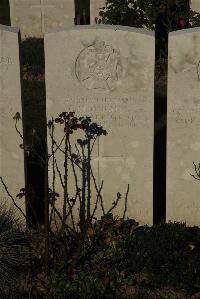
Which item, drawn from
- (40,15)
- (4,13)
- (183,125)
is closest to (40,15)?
(40,15)

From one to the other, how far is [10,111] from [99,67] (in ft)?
3.21

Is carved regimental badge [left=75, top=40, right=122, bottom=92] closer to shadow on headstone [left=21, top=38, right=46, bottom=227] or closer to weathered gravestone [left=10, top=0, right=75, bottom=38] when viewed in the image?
shadow on headstone [left=21, top=38, right=46, bottom=227]

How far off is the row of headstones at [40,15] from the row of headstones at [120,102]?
912cm

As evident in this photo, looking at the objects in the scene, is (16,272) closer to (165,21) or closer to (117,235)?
(117,235)

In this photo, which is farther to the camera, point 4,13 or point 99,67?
point 4,13

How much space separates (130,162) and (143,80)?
0.87 m

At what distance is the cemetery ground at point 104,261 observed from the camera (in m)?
4.87

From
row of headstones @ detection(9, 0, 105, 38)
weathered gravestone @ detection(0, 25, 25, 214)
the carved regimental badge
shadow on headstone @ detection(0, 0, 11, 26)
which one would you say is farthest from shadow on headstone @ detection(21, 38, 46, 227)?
shadow on headstone @ detection(0, 0, 11, 26)

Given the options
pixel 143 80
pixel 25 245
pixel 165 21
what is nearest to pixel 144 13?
pixel 165 21

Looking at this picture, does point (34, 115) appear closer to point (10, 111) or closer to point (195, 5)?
point (10, 111)

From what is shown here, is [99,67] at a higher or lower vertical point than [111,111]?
higher

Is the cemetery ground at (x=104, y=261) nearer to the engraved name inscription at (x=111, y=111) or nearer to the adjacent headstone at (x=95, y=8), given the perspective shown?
the engraved name inscription at (x=111, y=111)

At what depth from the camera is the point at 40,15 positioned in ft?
48.2

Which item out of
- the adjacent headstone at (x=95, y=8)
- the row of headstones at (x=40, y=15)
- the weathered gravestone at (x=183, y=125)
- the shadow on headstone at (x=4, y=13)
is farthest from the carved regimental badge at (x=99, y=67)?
the shadow on headstone at (x=4, y=13)
